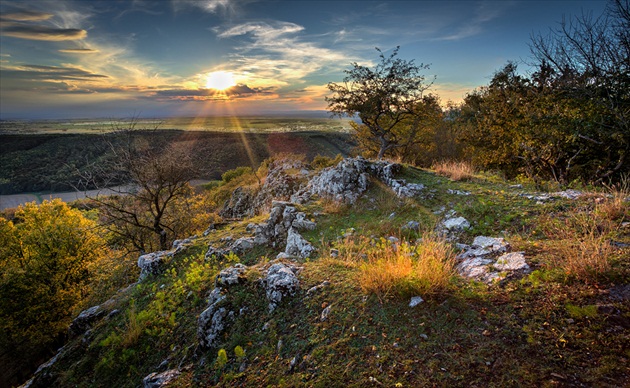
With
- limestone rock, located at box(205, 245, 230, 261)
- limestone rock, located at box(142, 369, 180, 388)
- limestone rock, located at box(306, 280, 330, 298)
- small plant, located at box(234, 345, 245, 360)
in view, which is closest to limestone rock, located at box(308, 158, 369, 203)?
limestone rock, located at box(205, 245, 230, 261)

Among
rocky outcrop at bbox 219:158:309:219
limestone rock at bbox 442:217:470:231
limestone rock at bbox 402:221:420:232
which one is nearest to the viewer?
limestone rock at bbox 442:217:470:231

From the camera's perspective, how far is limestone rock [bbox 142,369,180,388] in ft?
13.6

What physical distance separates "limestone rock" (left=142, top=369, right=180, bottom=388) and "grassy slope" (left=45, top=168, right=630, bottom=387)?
173 mm

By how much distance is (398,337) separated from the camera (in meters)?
3.42

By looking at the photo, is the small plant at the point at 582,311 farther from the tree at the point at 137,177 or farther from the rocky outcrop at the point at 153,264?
the tree at the point at 137,177

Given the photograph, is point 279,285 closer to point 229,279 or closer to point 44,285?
point 229,279

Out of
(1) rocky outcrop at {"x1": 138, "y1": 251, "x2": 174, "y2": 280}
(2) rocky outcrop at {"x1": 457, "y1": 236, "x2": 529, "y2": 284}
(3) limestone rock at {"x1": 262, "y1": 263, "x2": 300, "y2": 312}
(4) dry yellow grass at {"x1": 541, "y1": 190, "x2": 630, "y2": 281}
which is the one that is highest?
(4) dry yellow grass at {"x1": 541, "y1": 190, "x2": 630, "y2": 281}

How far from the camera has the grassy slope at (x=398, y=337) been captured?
2793 millimetres

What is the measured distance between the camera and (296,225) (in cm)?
960

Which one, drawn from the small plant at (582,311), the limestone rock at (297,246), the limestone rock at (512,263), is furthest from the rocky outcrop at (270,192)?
the small plant at (582,311)

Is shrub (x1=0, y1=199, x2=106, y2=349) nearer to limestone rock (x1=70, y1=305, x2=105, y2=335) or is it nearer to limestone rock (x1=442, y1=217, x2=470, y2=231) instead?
limestone rock (x1=70, y1=305, x2=105, y2=335)

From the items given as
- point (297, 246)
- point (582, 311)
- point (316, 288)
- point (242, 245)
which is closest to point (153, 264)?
point (242, 245)

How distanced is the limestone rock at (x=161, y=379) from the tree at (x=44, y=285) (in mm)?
15686

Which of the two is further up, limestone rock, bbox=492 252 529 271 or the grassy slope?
limestone rock, bbox=492 252 529 271
